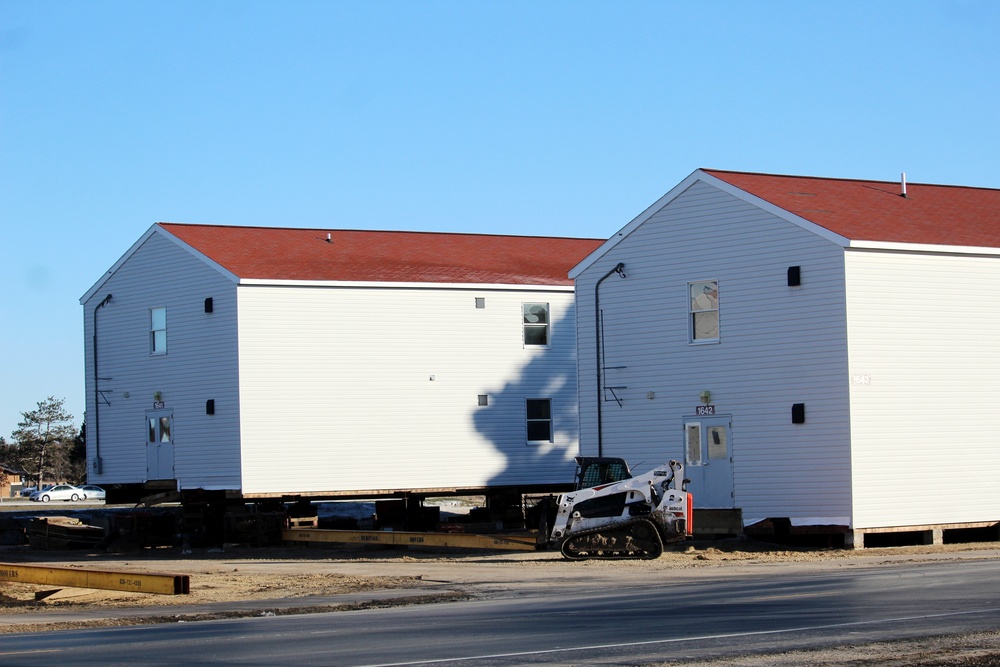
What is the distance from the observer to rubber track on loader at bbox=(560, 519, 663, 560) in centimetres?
2556

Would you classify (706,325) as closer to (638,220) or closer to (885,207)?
(638,220)

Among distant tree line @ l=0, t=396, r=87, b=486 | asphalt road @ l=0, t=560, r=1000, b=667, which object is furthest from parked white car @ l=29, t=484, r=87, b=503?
asphalt road @ l=0, t=560, r=1000, b=667

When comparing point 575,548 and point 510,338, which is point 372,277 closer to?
point 510,338

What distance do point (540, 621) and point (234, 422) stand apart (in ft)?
69.1

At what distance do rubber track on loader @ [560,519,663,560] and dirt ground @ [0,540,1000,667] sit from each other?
370 mm

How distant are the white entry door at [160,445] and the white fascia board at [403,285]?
5.04 m

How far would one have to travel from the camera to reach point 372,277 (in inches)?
1454

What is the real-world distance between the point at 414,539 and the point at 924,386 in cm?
1157

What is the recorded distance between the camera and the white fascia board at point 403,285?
35.1 m

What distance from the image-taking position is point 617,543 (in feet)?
84.7

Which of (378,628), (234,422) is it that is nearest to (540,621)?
(378,628)

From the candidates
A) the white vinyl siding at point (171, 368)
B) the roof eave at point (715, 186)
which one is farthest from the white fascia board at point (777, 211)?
the white vinyl siding at point (171, 368)

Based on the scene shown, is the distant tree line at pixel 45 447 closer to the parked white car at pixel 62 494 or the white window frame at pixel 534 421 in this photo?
the parked white car at pixel 62 494

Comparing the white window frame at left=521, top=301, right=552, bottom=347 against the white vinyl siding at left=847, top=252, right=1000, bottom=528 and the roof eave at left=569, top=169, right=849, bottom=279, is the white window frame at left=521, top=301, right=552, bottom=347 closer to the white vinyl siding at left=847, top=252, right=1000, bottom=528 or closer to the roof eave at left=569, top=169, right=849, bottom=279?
the roof eave at left=569, top=169, right=849, bottom=279
